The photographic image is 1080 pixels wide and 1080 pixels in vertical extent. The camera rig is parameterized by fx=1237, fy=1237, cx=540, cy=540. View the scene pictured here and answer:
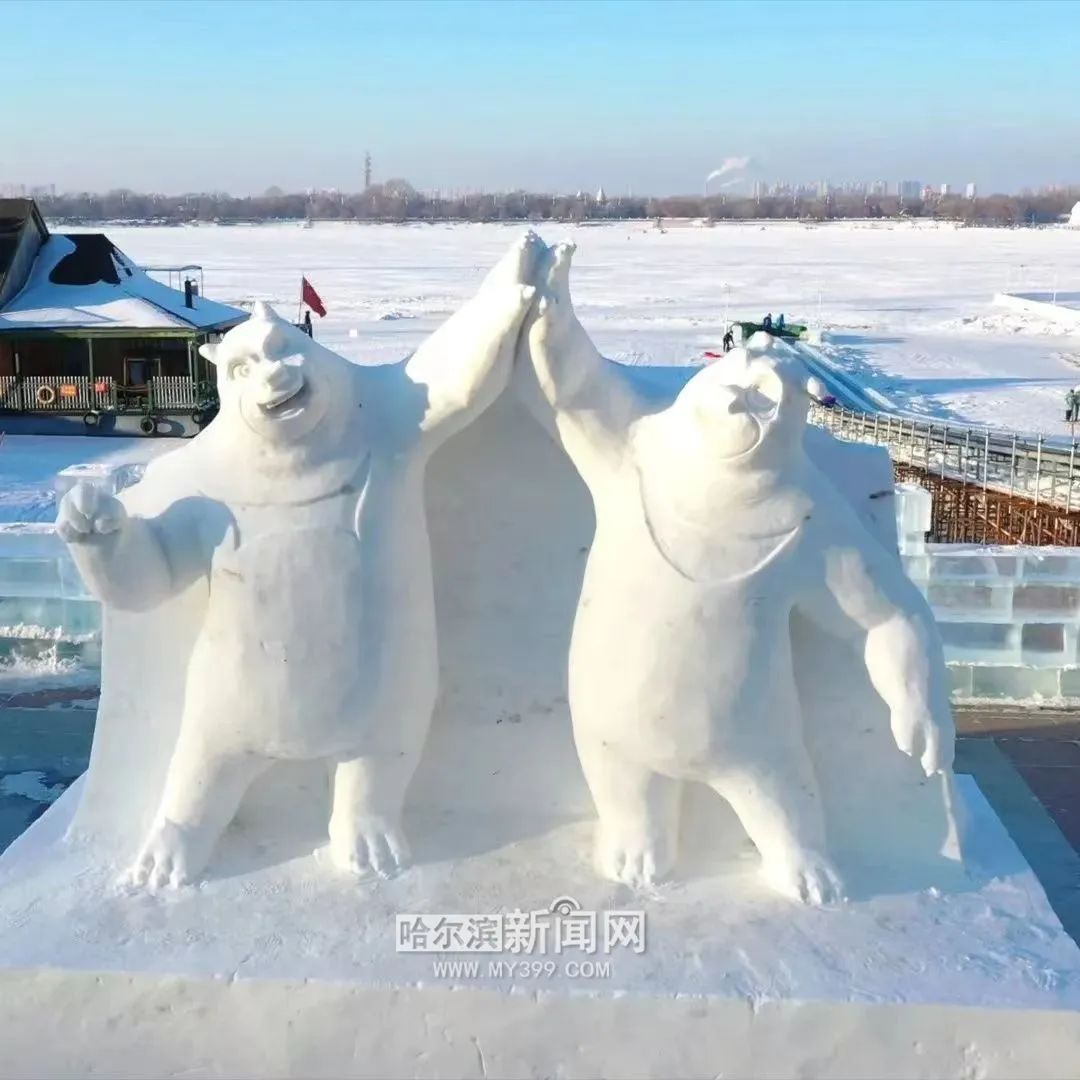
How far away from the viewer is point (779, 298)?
87.7 ft

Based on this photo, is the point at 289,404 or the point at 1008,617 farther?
the point at 1008,617

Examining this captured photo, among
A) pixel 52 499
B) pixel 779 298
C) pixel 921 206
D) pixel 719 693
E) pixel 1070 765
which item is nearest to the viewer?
pixel 719 693

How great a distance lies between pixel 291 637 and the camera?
7.47 ft

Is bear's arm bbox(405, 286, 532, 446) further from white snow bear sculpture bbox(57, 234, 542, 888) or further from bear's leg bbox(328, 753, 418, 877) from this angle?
bear's leg bbox(328, 753, 418, 877)

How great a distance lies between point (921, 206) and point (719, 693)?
8914 cm

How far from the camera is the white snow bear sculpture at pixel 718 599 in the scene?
7.28 ft

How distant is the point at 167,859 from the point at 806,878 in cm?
122

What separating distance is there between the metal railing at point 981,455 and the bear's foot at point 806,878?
581 centimetres

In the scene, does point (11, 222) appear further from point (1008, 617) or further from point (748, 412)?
point (748, 412)

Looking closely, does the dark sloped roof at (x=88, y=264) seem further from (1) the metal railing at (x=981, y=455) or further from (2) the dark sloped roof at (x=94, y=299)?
(1) the metal railing at (x=981, y=455)

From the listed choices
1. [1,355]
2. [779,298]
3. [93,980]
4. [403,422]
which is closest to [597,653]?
[403,422]

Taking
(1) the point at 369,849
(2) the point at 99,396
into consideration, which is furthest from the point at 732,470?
(2) the point at 99,396

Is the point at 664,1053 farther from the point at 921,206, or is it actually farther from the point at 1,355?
the point at 921,206

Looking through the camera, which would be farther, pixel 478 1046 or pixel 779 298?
pixel 779 298
